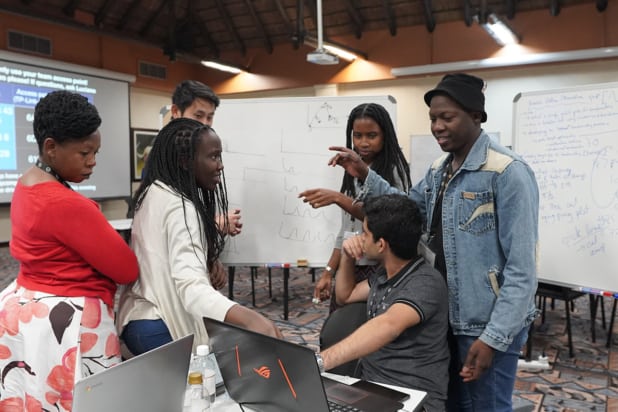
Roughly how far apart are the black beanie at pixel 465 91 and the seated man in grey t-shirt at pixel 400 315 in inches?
14.9

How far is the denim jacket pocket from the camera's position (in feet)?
5.08

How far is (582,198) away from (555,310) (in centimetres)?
190

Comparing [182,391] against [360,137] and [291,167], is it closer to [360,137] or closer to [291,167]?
[360,137]

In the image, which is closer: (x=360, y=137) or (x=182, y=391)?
(x=182, y=391)

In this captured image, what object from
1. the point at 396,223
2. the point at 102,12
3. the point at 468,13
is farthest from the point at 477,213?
the point at 102,12

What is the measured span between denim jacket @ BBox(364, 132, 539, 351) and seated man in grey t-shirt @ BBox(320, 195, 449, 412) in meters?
0.08

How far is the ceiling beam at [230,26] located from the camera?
9.47 metres

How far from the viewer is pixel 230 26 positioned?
9.86m

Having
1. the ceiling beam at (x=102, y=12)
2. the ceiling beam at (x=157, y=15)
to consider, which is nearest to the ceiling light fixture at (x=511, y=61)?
the ceiling beam at (x=157, y=15)

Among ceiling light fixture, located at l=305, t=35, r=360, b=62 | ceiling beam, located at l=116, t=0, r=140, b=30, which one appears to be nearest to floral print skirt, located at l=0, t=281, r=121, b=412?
ceiling light fixture, located at l=305, t=35, r=360, b=62

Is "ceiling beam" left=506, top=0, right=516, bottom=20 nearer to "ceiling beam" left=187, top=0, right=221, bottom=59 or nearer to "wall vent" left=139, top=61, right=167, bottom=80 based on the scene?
"ceiling beam" left=187, top=0, right=221, bottom=59

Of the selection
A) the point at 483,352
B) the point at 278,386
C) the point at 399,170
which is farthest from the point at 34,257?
the point at 399,170

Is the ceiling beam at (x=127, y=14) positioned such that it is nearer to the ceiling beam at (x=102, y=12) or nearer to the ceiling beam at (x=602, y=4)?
the ceiling beam at (x=102, y=12)

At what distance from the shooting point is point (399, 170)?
2.27m
